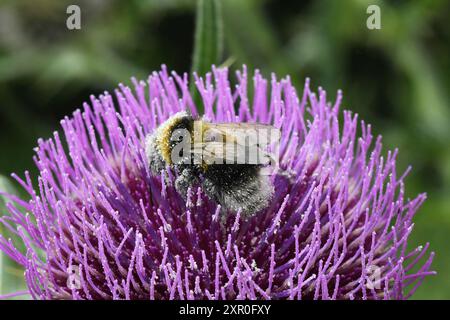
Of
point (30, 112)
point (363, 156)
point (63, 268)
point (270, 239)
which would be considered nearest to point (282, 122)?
point (363, 156)

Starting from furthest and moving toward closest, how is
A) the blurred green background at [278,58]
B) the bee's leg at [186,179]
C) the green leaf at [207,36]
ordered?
the blurred green background at [278,58] → the green leaf at [207,36] → the bee's leg at [186,179]

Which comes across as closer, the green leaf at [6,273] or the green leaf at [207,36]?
the green leaf at [6,273]

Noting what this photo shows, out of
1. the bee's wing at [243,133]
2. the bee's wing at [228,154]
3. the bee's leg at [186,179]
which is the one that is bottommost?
the bee's leg at [186,179]

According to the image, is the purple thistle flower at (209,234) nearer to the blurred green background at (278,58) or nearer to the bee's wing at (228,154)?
the bee's wing at (228,154)

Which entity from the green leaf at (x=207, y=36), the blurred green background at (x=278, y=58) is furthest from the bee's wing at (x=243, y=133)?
the blurred green background at (x=278, y=58)

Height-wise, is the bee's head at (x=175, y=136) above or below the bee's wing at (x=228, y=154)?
above

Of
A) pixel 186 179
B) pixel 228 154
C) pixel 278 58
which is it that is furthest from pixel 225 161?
pixel 278 58

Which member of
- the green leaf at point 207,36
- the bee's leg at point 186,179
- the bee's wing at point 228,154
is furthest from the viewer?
the green leaf at point 207,36

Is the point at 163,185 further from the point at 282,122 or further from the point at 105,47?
the point at 105,47
